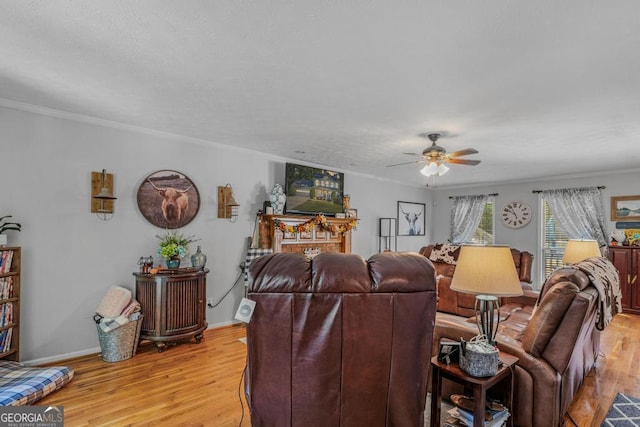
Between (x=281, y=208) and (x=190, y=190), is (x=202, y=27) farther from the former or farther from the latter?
(x=281, y=208)

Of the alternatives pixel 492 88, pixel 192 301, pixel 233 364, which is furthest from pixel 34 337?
pixel 492 88

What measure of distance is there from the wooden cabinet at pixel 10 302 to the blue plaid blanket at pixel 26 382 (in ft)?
0.40

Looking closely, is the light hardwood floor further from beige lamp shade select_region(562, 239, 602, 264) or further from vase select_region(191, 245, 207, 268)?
beige lamp shade select_region(562, 239, 602, 264)

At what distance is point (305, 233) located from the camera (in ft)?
17.1

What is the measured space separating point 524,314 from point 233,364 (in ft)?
10.3

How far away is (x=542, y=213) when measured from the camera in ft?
22.0

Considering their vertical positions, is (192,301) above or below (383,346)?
below

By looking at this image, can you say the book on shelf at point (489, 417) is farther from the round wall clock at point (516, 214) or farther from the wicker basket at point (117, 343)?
the round wall clock at point (516, 214)

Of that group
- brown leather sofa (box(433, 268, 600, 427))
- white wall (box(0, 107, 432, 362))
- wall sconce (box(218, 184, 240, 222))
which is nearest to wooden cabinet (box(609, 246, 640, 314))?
brown leather sofa (box(433, 268, 600, 427))

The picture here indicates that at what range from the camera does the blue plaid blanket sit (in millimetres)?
2279

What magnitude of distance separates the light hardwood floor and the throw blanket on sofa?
706mm

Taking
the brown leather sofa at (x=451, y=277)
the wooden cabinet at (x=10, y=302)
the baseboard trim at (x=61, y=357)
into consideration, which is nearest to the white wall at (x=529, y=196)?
the brown leather sofa at (x=451, y=277)

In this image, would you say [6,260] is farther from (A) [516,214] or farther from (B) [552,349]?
(A) [516,214]

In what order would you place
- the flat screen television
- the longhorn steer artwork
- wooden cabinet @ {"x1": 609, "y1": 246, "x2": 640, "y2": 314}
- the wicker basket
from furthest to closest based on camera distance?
wooden cabinet @ {"x1": 609, "y1": 246, "x2": 640, "y2": 314} < the flat screen television < the longhorn steer artwork < the wicker basket
